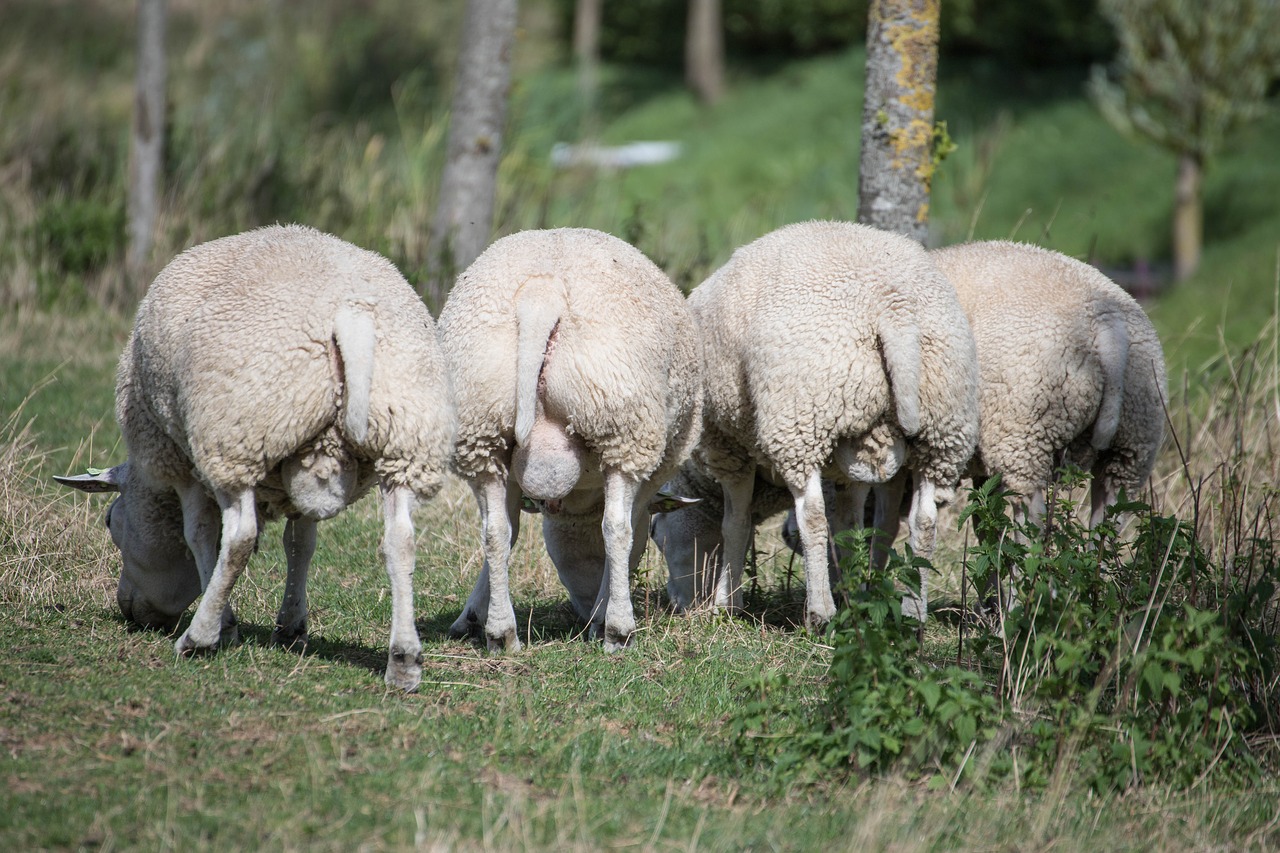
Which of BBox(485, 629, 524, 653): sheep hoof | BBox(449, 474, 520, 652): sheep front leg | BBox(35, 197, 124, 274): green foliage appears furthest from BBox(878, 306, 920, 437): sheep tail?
BBox(35, 197, 124, 274): green foliage

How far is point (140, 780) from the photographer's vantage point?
11.4 feet

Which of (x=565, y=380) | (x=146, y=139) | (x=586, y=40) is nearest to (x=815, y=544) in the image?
(x=565, y=380)

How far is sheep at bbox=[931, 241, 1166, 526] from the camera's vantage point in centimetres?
538

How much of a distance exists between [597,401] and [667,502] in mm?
1100

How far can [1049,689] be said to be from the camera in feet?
12.8

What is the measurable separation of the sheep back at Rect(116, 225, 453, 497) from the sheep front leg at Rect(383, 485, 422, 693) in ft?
0.24

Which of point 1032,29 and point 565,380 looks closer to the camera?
point 565,380

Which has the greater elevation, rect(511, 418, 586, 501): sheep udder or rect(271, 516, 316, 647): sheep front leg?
rect(511, 418, 586, 501): sheep udder

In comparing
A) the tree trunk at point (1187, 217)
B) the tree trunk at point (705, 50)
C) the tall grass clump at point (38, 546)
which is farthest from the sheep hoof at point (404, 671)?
the tree trunk at point (705, 50)

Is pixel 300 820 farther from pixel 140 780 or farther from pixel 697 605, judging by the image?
pixel 697 605

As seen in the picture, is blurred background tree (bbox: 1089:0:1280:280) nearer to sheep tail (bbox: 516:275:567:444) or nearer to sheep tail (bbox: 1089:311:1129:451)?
sheep tail (bbox: 1089:311:1129:451)

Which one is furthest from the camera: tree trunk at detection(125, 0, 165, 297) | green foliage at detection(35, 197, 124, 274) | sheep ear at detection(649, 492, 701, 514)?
tree trunk at detection(125, 0, 165, 297)

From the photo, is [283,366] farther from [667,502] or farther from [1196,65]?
[1196,65]

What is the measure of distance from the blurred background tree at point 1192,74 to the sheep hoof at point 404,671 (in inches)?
591
